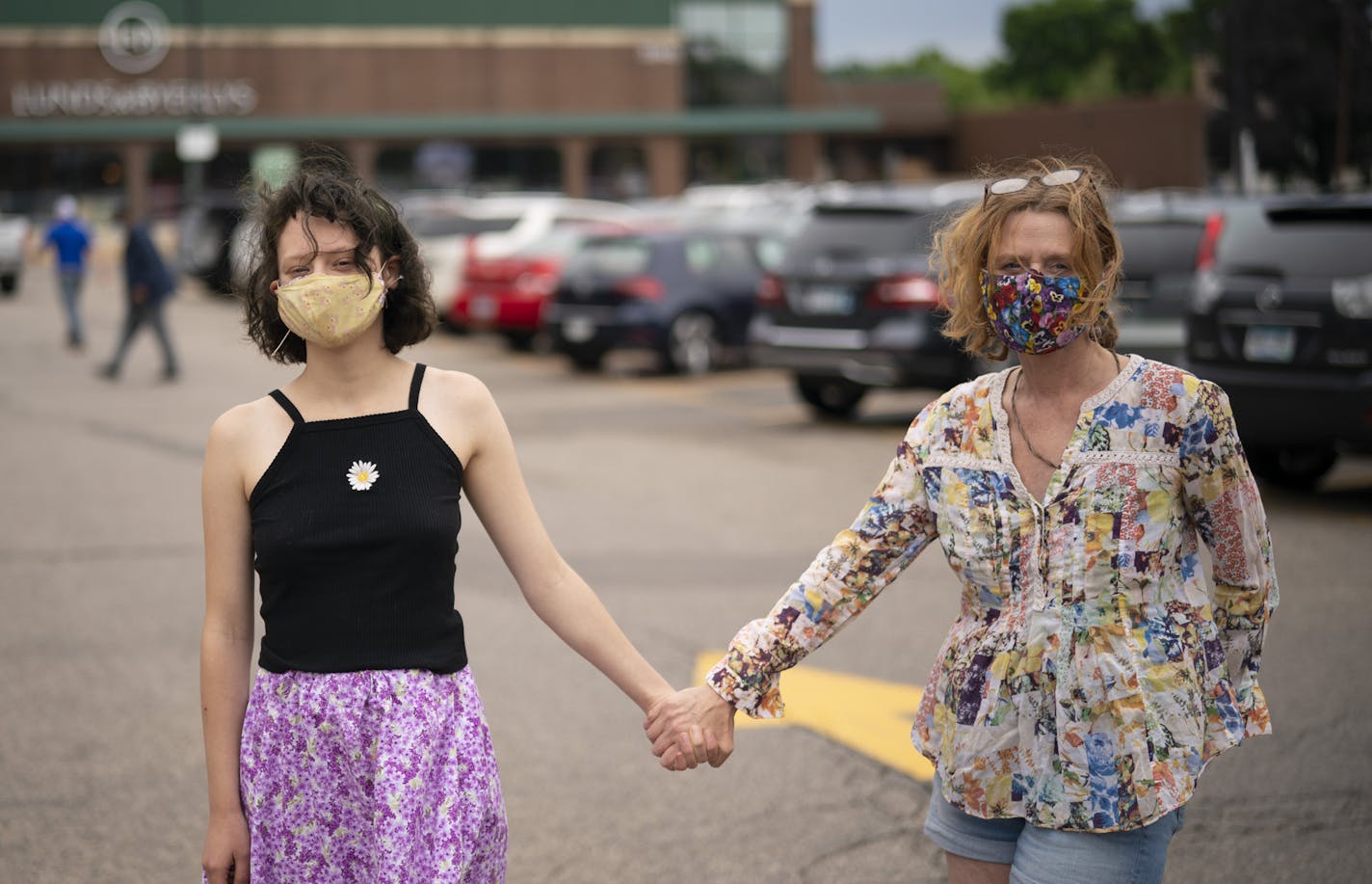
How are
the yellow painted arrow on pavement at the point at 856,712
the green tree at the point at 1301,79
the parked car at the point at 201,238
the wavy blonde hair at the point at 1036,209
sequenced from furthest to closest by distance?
the parked car at the point at 201,238
the green tree at the point at 1301,79
the yellow painted arrow on pavement at the point at 856,712
the wavy blonde hair at the point at 1036,209

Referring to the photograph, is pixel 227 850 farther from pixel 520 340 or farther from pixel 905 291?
pixel 520 340

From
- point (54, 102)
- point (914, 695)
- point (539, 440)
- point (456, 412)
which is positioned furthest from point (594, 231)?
point (54, 102)

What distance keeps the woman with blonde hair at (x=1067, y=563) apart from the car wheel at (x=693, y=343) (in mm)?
15711

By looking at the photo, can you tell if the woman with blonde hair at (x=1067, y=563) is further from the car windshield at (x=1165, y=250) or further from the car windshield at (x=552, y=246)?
the car windshield at (x=552, y=246)

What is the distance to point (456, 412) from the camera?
2951 millimetres

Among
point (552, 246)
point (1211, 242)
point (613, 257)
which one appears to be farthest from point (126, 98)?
point (1211, 242)

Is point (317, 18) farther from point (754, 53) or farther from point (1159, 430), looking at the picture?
point (1159, 430)

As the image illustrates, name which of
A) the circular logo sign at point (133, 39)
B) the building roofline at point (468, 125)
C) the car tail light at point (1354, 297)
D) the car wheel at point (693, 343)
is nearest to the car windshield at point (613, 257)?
the car wheel at point (693, 343)

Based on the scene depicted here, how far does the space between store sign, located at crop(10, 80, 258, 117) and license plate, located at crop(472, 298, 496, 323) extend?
41.5 metres

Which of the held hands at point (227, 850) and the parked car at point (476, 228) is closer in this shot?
the held hands at point (227, 850)

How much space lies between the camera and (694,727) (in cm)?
322

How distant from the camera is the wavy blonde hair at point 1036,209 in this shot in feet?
9.59

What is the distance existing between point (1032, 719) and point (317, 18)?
216ft

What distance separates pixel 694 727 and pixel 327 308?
105cm
